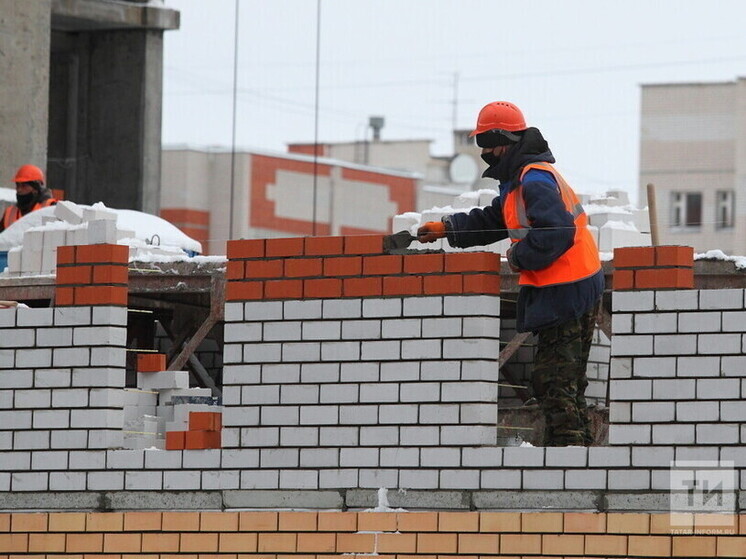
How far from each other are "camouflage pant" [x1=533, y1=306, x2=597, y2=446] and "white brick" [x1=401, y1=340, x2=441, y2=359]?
45 cm

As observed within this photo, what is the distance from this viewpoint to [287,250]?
27.9 feet

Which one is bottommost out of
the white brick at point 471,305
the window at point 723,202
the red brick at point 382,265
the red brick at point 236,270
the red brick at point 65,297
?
the red brick at point 65,297

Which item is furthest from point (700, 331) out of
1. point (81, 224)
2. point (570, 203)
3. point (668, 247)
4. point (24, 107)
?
point (24, 107)

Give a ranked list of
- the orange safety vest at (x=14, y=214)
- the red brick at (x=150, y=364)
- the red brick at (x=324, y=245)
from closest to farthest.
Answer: the red brick at (x=324, y=245)
the red brick at (x=150, y=364)
the orange safety vest at (x=14, y=214)

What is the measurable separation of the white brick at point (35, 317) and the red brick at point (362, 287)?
4.81 ft

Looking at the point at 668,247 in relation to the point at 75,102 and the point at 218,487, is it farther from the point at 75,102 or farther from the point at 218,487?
the point at 75,102

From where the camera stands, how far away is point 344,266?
8344mm

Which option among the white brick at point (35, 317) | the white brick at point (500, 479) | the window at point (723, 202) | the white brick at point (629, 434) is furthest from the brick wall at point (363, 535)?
the window at point (723, 202)

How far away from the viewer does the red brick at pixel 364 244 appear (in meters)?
8.25

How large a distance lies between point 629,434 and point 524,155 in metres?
1.34

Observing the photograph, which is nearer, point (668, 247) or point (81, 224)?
point (668, 247)

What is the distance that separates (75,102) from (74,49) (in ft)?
1.88

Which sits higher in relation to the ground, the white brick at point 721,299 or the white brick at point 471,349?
the white brick at point 721,299

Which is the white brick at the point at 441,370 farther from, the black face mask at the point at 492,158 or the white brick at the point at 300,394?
the black face mask at the point at 492,158
